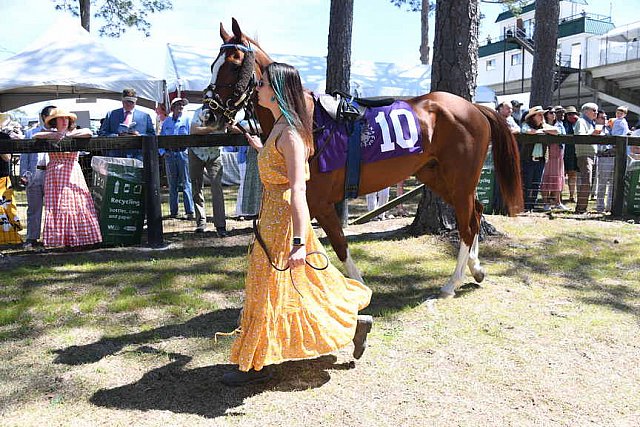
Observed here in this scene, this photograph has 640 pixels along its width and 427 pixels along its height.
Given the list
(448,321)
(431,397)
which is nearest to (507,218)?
(448,321)

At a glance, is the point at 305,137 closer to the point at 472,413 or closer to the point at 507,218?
the point at 472,413

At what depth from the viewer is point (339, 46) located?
8406 mm

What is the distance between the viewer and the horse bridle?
3.82 meters

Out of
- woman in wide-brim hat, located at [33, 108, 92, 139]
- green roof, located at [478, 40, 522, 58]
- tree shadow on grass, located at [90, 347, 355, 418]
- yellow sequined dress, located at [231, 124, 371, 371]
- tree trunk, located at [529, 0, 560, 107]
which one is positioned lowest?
tree shadow on grass, located at [90, 347, 355, 418]

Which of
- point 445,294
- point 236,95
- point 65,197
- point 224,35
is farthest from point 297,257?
point 65,197

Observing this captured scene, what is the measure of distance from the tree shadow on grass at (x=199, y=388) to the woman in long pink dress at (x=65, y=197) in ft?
11.6

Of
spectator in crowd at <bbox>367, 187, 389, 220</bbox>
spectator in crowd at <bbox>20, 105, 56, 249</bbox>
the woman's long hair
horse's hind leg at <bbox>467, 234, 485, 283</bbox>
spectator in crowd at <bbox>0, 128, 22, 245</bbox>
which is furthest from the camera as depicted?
spectator in crowd at <bbox>367, 187, 389, 220</bbox>

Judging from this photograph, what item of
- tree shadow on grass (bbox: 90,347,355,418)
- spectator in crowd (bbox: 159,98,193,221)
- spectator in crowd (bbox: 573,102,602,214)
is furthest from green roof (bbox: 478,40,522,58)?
tree shadow on grass (bbox: 90,347,355,418)

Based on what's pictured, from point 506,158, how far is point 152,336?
378 cm

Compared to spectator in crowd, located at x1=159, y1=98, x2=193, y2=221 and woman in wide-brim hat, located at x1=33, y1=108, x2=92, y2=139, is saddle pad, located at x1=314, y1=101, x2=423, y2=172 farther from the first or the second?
spectator in crowd, located at x1=159, y1=98, x2=193, y2=221

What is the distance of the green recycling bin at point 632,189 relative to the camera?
9414mm

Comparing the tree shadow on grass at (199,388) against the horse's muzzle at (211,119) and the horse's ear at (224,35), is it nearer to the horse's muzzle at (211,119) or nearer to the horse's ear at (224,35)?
the horse's muzzle at (211,119)

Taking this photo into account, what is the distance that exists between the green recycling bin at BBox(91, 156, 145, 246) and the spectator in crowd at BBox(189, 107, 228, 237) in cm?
104

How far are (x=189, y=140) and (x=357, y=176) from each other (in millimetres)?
3049
